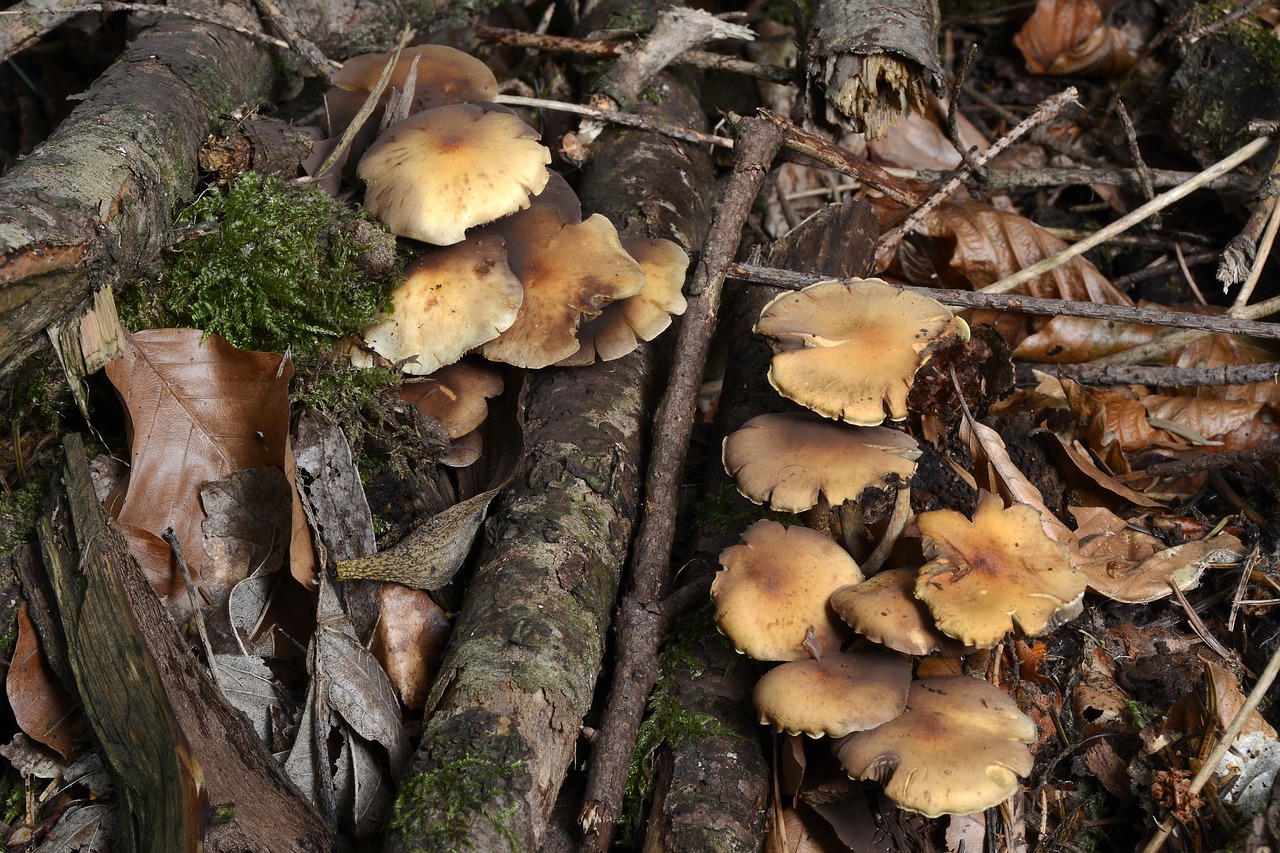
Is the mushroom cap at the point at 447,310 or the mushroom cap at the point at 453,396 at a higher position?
the mushroom cap at the point at 447,310

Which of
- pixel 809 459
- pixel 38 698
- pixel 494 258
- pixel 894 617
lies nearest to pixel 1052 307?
pixel 809 459

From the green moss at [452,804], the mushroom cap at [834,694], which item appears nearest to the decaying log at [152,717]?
the green moss at [452,804]

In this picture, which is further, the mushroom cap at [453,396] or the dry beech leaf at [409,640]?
the mushroom cap at [453,396]

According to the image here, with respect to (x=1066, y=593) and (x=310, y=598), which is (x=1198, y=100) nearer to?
(x=1066, y=593)

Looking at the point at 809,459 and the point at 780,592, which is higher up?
the point at 809,459

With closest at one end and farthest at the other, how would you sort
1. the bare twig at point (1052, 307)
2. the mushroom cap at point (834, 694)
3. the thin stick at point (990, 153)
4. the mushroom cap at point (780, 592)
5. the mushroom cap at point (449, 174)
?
1. the mushroom cap at point (834, 694)
2. the mushroom cap at point (780, 592)
3. the mushroom cap at point (449, 174)
4. the bare twig at point (1052, 307)
5. the thin stick at point (990, 153)

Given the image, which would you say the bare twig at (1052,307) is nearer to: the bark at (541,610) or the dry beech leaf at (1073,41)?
the bark at (541,610)

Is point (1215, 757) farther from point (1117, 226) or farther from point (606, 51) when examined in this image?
point (606, 51)
